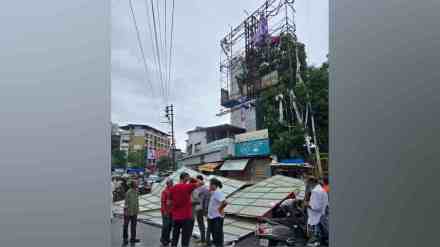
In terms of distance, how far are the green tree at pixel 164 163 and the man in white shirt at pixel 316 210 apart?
4.54ft

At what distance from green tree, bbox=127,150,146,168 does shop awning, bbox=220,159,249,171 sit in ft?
3.12

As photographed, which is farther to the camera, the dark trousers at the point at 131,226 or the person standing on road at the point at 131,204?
the person standing on road at the point at 131,204

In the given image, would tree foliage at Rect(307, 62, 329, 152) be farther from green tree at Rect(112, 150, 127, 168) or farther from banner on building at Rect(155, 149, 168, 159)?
green tree at Rect(112, 150, 127, 168)

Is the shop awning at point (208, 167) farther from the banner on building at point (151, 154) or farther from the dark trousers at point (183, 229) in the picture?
the dark trousers at point (183, 229)

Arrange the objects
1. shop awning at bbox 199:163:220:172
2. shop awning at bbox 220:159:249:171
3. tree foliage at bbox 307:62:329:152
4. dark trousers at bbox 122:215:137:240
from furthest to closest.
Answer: shop awning at bbox 199:163:220:172
shop awning at bbox 220:159:249:171
dark trousers at bbox 122:215:137:240
tree foliage at bbox 307:62:329:152

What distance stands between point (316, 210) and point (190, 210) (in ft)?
3.59

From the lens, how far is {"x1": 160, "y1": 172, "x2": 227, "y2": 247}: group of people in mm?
2582

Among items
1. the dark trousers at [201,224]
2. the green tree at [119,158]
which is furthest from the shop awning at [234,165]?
the green tree at [119,158]

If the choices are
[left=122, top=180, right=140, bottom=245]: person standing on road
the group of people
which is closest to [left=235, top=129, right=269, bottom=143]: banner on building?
the group of people

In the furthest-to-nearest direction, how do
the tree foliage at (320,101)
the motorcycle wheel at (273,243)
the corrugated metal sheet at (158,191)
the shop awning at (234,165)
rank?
1. the corrugated metal sheet at (158,191)
2. the shop awning at (234,165)
3. the tree foliage at (320,101)
4. the motorcycle wheel at (273,243)

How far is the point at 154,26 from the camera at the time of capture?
85.8 inches

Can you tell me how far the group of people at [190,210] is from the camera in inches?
102

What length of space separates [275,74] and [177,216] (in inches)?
64.2
